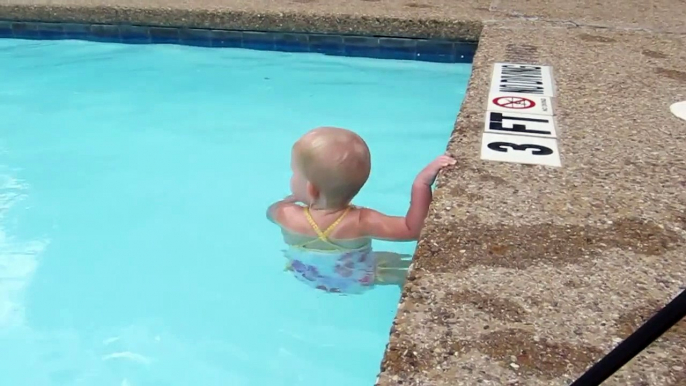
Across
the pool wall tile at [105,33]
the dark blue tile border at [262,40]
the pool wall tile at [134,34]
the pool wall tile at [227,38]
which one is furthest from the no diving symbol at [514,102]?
the pool wall tile at [105,33]

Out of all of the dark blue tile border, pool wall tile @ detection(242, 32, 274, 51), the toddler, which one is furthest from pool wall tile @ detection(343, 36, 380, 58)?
the toddler

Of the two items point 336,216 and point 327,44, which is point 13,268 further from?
point 327,44

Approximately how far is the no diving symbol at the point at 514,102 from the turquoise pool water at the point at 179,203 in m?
0.65

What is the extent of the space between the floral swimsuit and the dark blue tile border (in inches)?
97.4

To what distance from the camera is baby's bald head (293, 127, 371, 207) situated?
211cm

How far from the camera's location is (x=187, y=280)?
9.39 feet

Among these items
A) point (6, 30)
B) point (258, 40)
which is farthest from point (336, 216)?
point (6, 30)

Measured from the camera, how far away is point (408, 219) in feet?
7.43

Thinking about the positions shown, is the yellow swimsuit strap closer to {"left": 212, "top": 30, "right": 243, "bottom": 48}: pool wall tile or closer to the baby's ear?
the baby's ear

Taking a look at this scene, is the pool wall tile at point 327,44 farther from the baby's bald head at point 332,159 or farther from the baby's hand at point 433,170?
the baby's hand at point 433,170

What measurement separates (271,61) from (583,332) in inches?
152

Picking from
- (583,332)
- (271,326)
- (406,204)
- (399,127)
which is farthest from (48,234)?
(583,332)

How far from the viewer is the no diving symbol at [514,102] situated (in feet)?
8.40

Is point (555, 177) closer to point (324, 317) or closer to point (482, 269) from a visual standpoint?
point (482, 269)
